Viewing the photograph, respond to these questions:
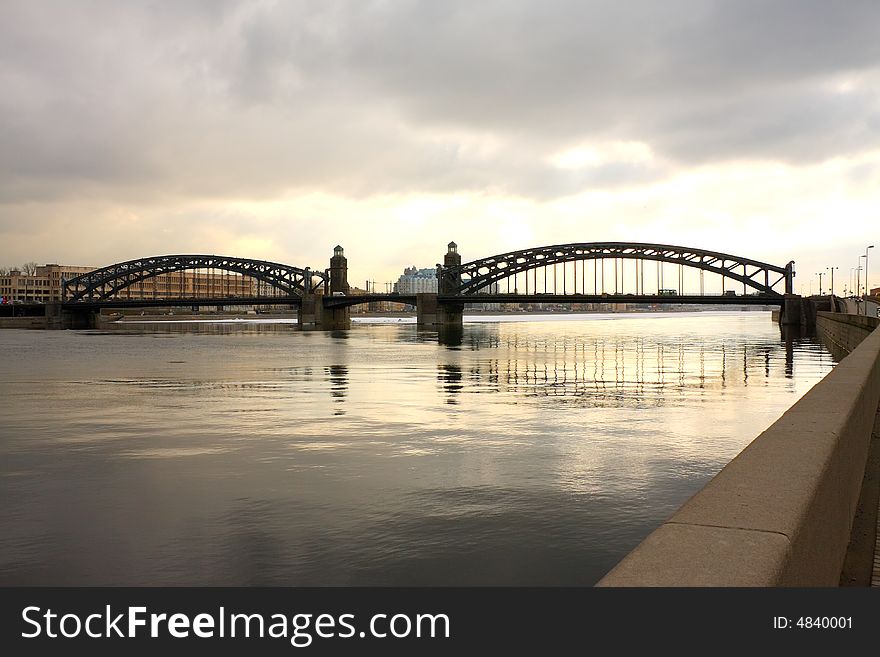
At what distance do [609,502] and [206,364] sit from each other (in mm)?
39284

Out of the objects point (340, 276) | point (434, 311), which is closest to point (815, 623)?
point (434, 311)

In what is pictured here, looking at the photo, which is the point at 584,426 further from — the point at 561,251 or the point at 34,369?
the point at 561,251

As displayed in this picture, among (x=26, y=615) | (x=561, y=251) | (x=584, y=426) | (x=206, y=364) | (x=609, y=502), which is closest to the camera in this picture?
(x=26, y=615)

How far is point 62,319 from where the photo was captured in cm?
15425

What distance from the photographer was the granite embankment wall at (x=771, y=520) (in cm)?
386

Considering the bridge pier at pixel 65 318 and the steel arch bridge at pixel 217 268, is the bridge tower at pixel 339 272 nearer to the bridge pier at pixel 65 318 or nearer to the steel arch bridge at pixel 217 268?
the steel arch bridge at pixel 217 268

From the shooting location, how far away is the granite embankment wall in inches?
152

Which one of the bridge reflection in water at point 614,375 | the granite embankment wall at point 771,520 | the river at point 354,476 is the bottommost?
the bridge reflection in water at point 614,375

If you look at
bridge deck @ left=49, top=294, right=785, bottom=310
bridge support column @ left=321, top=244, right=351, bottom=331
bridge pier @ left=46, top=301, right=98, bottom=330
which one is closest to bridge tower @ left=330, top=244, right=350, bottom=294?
bridge support column @ left=321, top=244, right=351, bottom=331

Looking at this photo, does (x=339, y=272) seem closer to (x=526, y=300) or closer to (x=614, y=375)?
(x=526, y=300)

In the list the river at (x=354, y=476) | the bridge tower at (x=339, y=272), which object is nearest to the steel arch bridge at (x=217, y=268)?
the bridge tower at (x=339, y=272)

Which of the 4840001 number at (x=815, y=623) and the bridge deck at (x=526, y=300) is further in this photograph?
the bridge deck at (x=526, y=300)

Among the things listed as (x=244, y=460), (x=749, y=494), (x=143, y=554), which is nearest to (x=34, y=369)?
(x=244, y=460)

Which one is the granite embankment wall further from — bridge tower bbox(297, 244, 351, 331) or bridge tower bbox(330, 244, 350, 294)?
bridge tower bbox(330, 244, 350, 294)
